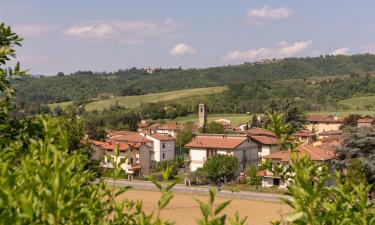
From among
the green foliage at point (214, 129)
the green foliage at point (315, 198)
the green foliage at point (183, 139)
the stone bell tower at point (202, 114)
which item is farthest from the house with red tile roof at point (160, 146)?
the green foliage at point (315, 198)

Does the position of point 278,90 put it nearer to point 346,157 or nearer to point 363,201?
point 346,157

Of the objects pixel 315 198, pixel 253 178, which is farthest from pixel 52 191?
pixel 253 178

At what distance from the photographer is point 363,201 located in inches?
135

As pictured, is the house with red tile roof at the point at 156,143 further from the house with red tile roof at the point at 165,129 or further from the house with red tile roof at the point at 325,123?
the house with red tile roof at the point at 325,123

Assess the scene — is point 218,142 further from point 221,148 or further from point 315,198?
point 315,198

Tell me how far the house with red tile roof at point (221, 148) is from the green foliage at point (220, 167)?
216 inches

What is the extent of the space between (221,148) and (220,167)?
7321mm

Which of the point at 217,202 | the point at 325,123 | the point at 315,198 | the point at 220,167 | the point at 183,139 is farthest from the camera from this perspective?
the point at 325,123

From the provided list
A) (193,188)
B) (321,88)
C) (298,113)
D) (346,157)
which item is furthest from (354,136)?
(321,88)

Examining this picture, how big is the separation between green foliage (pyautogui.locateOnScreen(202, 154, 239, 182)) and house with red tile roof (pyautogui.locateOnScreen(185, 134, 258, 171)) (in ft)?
18.0

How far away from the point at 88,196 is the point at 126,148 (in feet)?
212

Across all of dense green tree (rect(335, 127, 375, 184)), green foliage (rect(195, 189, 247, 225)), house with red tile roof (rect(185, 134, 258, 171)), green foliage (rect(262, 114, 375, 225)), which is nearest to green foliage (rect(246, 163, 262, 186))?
house with red tile roof (rect(185, 134, 258, 171))

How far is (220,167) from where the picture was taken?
5812cm

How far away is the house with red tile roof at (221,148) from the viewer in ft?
215
